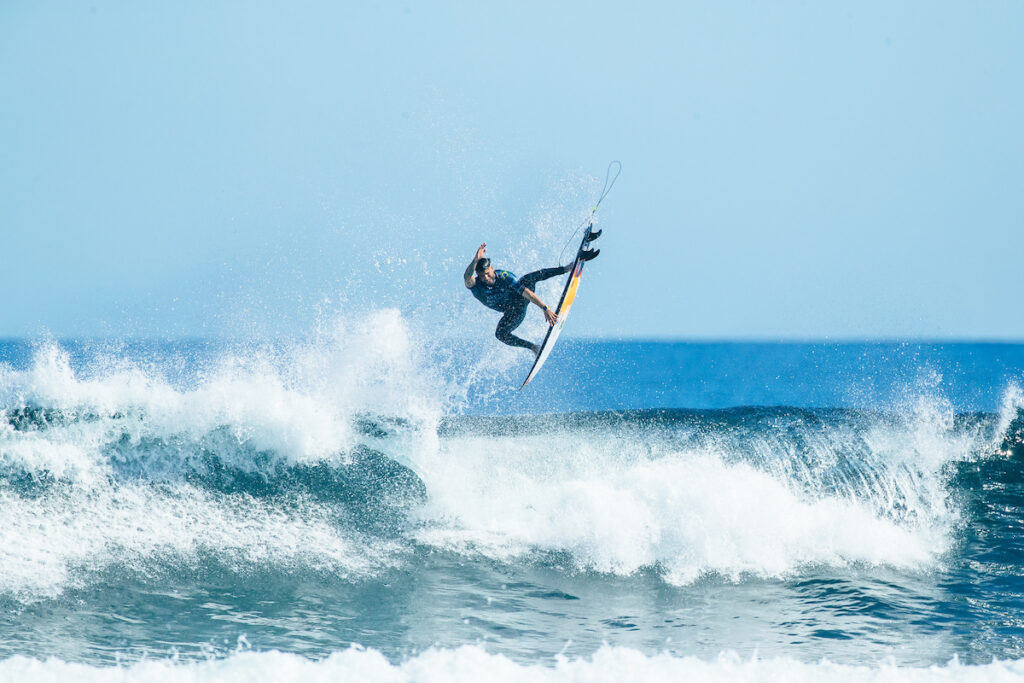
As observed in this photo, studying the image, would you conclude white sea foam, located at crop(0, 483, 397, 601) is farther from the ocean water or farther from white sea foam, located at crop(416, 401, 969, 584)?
white sea foam, located at crop(416, 401, 969, 584)

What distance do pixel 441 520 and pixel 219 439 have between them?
2709 millimetres

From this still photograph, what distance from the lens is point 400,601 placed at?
6449 mm

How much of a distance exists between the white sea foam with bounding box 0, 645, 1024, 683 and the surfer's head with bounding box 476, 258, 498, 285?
430 centimetres

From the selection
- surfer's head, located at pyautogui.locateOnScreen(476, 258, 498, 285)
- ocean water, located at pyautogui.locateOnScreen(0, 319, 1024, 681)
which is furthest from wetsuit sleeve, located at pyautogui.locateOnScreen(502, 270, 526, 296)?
ocean water, located at pyautogui.locateOnScreen(0, 319, 1024, 681)

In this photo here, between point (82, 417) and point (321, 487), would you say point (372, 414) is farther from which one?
point (82, 417)

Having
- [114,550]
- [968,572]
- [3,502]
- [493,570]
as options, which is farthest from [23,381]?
[968,572]

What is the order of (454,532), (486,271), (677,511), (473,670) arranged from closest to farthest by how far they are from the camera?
(473,670) < (677,511) < (454,532) < (486,271)

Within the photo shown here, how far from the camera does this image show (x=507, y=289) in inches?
349

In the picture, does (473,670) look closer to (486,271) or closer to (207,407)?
(486,271)

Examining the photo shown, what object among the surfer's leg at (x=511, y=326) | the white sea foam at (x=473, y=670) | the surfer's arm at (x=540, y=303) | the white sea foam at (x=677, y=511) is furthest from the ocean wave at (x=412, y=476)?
the white sea foam at (x=473, y=670)

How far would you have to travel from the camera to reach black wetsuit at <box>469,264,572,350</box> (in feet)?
28.6

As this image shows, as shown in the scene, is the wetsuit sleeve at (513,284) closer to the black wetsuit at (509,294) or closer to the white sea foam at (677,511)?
the black wetsuit at (509,294)

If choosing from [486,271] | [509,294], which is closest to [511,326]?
[509,294]

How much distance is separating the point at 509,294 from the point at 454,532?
8.69 feet
